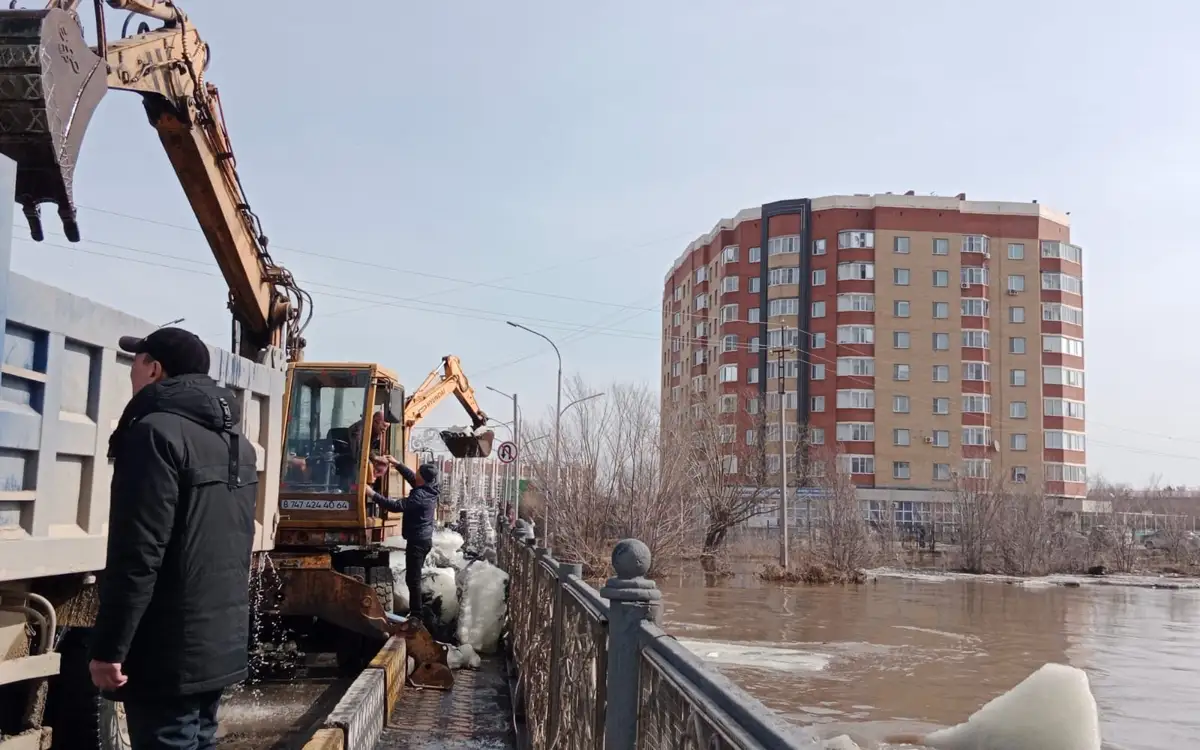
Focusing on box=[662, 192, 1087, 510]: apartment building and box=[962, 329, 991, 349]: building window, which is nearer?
box=[662, 192, 1087, 510]: apartment building

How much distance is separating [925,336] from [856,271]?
6.09 meters

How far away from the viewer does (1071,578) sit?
41812 mm

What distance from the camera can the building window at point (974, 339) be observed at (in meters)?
64.7

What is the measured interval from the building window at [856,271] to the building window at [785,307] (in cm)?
339

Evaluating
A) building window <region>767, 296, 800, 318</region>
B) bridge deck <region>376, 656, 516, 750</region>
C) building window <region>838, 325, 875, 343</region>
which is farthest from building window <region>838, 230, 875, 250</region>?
bridge deck <region>376, 656, 516, 750</region>

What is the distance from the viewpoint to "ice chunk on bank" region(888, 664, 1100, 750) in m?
5.77

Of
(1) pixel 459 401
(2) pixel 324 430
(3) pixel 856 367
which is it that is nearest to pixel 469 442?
(1) pixel 459 401

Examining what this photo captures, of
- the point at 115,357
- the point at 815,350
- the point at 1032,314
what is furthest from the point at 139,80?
the point at 1032,314

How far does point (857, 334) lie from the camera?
211 ft

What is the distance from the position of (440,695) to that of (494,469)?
79.7 meters

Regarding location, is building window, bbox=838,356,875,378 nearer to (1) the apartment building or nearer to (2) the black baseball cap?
(1) the apartment building

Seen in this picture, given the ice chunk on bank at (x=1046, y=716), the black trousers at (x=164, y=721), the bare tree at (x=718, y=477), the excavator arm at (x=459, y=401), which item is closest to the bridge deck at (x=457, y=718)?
the ice chunk on bank at (x=1046, y=716)

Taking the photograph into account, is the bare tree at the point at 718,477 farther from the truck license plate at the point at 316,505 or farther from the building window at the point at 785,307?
the truck license plate at the point at 316,505

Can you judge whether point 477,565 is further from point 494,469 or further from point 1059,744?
point 494,469
